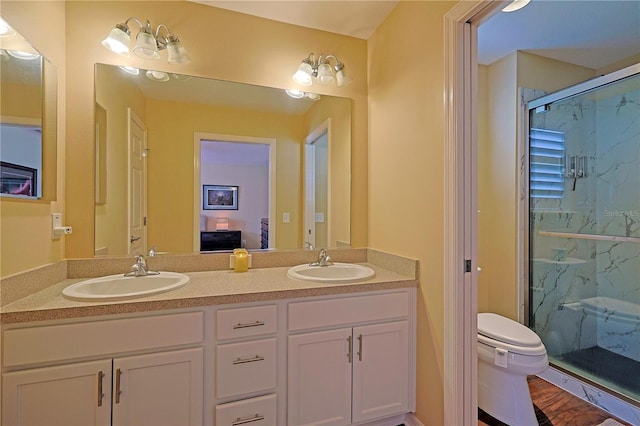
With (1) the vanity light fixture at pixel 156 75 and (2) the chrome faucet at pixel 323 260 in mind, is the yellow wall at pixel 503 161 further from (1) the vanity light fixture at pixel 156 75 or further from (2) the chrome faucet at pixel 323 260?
(1) the vanity light fixture at pixel 156 75

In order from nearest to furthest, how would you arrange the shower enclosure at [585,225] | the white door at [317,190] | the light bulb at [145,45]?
the light bulb at [145,45], the white door at [317,190], the shower enclosure at [585,225]

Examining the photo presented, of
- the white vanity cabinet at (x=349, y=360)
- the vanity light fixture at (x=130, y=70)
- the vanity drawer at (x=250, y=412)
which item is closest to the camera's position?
the vanity drawer at (x=250, y=412)

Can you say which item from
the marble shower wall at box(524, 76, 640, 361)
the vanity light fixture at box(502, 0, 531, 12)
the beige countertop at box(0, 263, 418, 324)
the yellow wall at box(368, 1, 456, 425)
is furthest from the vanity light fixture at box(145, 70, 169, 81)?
the marble shower wall at box(524, 76, 640, 361)

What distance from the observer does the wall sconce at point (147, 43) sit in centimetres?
148

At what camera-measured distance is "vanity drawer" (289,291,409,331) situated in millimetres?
1392

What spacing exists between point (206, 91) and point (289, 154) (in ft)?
2.05

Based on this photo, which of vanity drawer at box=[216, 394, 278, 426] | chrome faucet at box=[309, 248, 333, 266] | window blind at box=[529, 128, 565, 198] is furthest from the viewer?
window blind at box=[529, 128, 565, 198]

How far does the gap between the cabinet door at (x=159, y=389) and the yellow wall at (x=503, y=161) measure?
2.19 metres

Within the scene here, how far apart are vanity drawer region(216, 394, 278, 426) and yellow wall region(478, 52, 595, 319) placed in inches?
74.4

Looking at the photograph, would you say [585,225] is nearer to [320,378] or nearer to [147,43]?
[320,378]

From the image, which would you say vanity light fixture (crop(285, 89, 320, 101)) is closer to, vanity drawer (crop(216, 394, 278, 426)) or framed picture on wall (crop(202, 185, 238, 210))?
framed picture on wall (crop(202, 185, 238, 210))

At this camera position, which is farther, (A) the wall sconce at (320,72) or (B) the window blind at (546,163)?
(B) the window blind at (546,163)

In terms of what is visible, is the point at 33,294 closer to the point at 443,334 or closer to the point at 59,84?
the point at 59,84

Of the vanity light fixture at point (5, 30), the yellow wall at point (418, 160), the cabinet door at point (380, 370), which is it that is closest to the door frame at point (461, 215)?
the yellow wall at point (418, 160)
